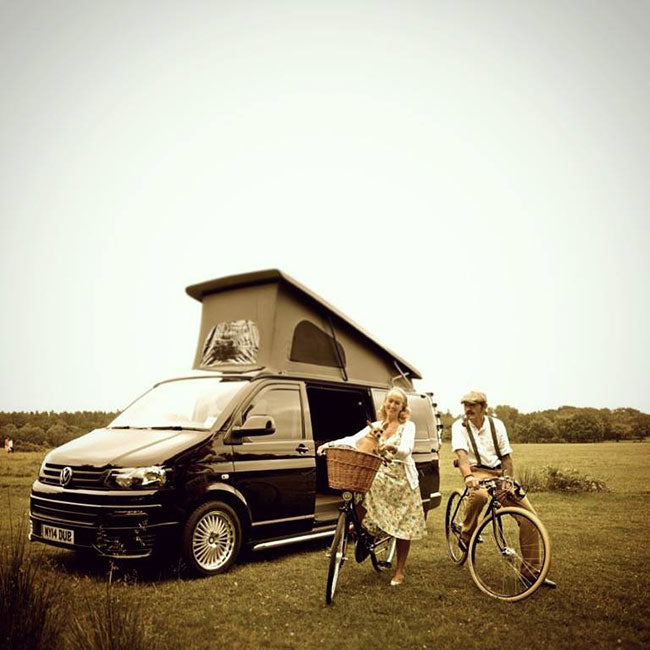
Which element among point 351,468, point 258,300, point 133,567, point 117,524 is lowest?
point 133,567

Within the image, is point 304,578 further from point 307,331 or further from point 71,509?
point 307,331

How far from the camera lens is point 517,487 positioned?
A: 19.1 ft

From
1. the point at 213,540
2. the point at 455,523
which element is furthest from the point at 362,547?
the point at 213,540

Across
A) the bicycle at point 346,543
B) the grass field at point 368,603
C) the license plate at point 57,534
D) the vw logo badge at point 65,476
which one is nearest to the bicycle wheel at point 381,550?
the bicycle at point 346,543

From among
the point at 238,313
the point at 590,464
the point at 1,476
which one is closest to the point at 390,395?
the point at 238,313

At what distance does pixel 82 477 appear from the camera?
236 inches

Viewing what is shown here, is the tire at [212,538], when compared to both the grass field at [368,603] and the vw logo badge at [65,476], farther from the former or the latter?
the vw logo badge at [65,476]

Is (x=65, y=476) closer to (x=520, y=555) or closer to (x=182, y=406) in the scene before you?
(x=182, y=406)

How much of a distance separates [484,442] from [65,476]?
4.46m

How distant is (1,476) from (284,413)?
615 inches

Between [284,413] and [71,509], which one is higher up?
[284,413]

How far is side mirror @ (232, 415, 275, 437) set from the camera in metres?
6.54

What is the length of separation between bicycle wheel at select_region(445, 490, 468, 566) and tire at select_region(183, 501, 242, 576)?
2599 millimetres

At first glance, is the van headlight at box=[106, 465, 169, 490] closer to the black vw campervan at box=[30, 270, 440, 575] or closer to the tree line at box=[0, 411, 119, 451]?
the black vw campervan at box=[30, 270, 440, 575]
